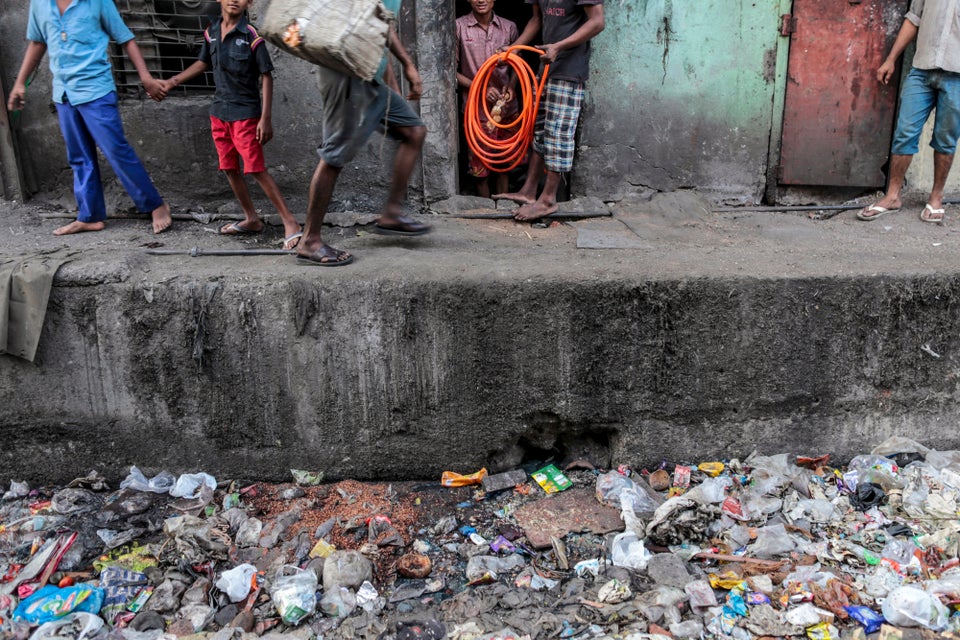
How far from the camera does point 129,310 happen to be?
136 inches

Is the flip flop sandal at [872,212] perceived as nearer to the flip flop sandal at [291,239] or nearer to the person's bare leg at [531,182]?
the person's bare leg at [531,182]

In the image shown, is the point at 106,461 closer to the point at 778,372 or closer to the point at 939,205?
the point at 778,372

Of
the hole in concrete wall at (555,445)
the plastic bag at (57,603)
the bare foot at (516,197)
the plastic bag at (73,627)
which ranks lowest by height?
the plastic bag at (73,627)

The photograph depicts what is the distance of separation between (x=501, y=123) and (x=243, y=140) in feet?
5.18

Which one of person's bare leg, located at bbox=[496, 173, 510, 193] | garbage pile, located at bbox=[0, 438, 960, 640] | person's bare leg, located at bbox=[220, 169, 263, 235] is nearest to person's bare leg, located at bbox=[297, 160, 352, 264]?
person's bare leg, located at bbox=[220, 169, 263, 235]

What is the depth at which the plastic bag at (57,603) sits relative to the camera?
2912 millimetres

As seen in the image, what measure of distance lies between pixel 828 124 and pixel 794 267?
6.10 feet

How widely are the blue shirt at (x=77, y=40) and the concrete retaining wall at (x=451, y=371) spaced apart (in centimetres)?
142

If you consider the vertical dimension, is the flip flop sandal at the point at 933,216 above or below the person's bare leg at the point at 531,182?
A: below

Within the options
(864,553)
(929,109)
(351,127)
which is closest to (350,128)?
(351,127)

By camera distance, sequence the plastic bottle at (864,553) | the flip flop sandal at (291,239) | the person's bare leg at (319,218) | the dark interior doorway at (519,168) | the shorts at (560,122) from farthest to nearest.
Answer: the dark interior doorway at (519,168) → the shorts at (560,122) → the flip flop sandal at (291,239) → the person's bare leg at (319,218) → the plastic bottle at (864,553)

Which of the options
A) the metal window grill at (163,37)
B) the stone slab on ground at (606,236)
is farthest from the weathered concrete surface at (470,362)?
the metal window grill at (163,37)

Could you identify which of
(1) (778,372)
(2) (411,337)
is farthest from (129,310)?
(1) (778,372)

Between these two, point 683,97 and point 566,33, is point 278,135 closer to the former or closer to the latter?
point 566,33
